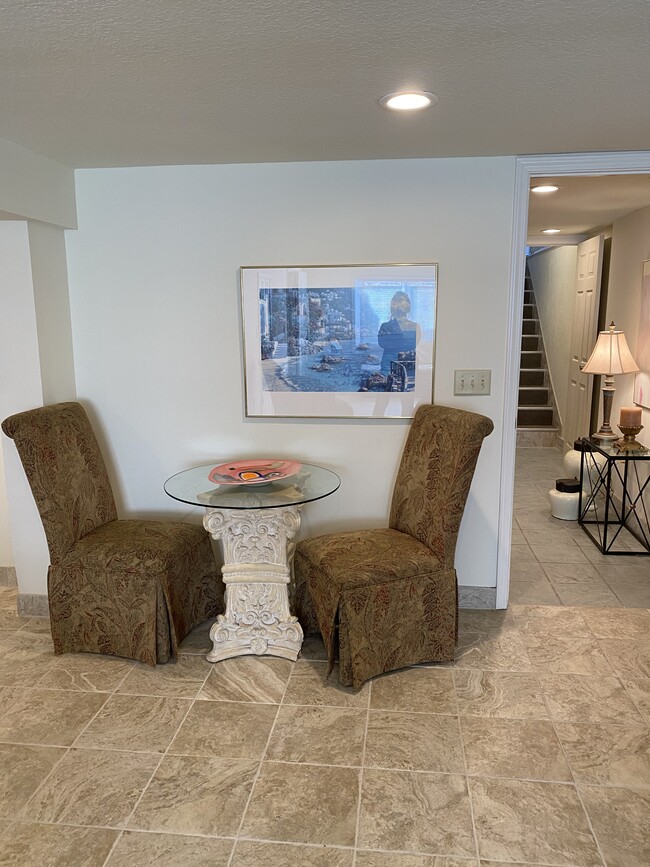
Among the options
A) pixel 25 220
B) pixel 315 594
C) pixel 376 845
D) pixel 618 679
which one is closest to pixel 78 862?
pixel 376 845

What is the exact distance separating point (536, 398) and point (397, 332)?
15.2ft

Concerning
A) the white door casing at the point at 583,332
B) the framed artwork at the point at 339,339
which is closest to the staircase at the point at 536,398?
the white door casing at the point at 583,332

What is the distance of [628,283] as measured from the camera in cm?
470

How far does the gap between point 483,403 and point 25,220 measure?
2.18 meters

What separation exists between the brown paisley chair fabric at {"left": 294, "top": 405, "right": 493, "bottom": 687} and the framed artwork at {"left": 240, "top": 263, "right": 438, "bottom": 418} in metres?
0.32

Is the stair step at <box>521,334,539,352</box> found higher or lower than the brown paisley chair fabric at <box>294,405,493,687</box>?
higher

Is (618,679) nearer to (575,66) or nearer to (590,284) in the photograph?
(575,66)

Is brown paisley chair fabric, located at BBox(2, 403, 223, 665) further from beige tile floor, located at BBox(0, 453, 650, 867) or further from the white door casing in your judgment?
the white door casing

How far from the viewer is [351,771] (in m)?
2.16

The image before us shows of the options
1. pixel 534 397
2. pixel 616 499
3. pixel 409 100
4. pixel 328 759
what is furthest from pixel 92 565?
pixel 534 397

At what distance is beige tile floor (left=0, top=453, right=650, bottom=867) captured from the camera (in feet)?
6.16

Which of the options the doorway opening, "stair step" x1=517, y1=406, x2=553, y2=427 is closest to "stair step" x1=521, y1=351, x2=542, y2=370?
"stair step" x1=517, y1=406, x2=553, y2=427

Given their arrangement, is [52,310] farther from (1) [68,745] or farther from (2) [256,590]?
(1) [68,745]

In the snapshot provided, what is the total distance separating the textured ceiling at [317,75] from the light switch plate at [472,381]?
3.15 feet
